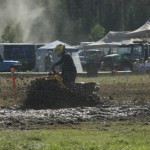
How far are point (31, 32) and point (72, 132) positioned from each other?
316 ft

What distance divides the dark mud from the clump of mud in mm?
590

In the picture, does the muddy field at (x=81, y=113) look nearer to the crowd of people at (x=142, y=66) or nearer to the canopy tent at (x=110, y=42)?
the crowd of people at (x=142, y=66)

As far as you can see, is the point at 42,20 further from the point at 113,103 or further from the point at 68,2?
the point at 113,103

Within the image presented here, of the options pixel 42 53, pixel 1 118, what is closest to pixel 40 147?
pixel 1 118

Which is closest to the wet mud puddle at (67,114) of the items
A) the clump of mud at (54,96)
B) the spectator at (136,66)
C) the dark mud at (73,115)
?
the dark mud at (73,115)

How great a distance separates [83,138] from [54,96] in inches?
338

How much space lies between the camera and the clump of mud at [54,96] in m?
21.3

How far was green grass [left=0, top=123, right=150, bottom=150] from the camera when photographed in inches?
447

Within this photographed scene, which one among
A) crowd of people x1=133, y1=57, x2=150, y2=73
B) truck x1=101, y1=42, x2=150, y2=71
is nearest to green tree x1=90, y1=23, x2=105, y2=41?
truck x1=101, y1=42, x2=150, y2=71

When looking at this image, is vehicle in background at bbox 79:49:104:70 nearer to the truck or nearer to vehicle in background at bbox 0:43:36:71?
the truck

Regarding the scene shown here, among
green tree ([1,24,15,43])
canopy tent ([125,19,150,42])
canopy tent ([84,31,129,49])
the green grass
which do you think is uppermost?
the green grass

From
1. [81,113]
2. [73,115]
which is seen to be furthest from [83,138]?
[81,113]

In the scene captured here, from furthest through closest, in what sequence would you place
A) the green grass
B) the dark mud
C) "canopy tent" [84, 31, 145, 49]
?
1. "canopy tent" [84, 31, 145, 49]
2. the dark mud
3. the green grass

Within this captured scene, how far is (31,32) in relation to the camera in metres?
110
